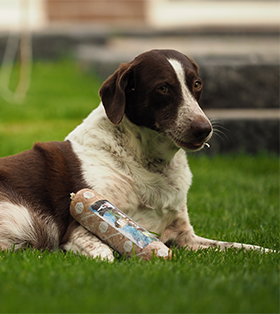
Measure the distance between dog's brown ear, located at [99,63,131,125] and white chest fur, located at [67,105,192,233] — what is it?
16cm

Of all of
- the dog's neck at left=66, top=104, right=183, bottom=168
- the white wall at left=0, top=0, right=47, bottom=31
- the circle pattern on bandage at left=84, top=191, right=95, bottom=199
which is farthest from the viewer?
the white wall at left=0, top=0, right=47, bottom=31

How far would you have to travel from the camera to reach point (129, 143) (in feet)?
11.8

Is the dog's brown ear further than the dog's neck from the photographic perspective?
No

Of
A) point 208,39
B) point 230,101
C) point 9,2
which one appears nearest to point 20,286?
point 230,101

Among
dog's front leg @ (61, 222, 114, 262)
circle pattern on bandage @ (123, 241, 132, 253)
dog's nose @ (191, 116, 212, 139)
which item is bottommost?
dog's front leg @ (61, 222, 114, 262)

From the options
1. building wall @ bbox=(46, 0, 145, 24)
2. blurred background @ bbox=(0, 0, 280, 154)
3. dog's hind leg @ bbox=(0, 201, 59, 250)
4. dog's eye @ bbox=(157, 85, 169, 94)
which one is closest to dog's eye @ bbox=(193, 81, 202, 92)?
dog's eye @ bbox=(157, 85, 169, 94)

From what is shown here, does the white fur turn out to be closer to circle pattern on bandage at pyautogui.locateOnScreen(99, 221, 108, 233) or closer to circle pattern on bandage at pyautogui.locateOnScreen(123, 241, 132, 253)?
circle pattern on bandage at pyautogui.locateOnScreen(99, 221, 108, 233)

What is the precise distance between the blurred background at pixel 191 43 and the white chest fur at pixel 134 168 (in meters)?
3.34

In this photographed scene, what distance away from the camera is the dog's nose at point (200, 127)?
327 cm

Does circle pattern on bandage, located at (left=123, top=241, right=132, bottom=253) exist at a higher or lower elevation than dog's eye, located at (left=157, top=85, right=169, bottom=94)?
lower

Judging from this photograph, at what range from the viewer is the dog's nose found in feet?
10.7

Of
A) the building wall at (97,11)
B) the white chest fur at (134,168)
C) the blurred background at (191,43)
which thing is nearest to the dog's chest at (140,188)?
the white chest fur at (134,168)

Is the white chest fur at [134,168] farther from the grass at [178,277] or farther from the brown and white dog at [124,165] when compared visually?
the grass at [178,277]

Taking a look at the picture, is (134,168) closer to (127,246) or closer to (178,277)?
(127,246)
